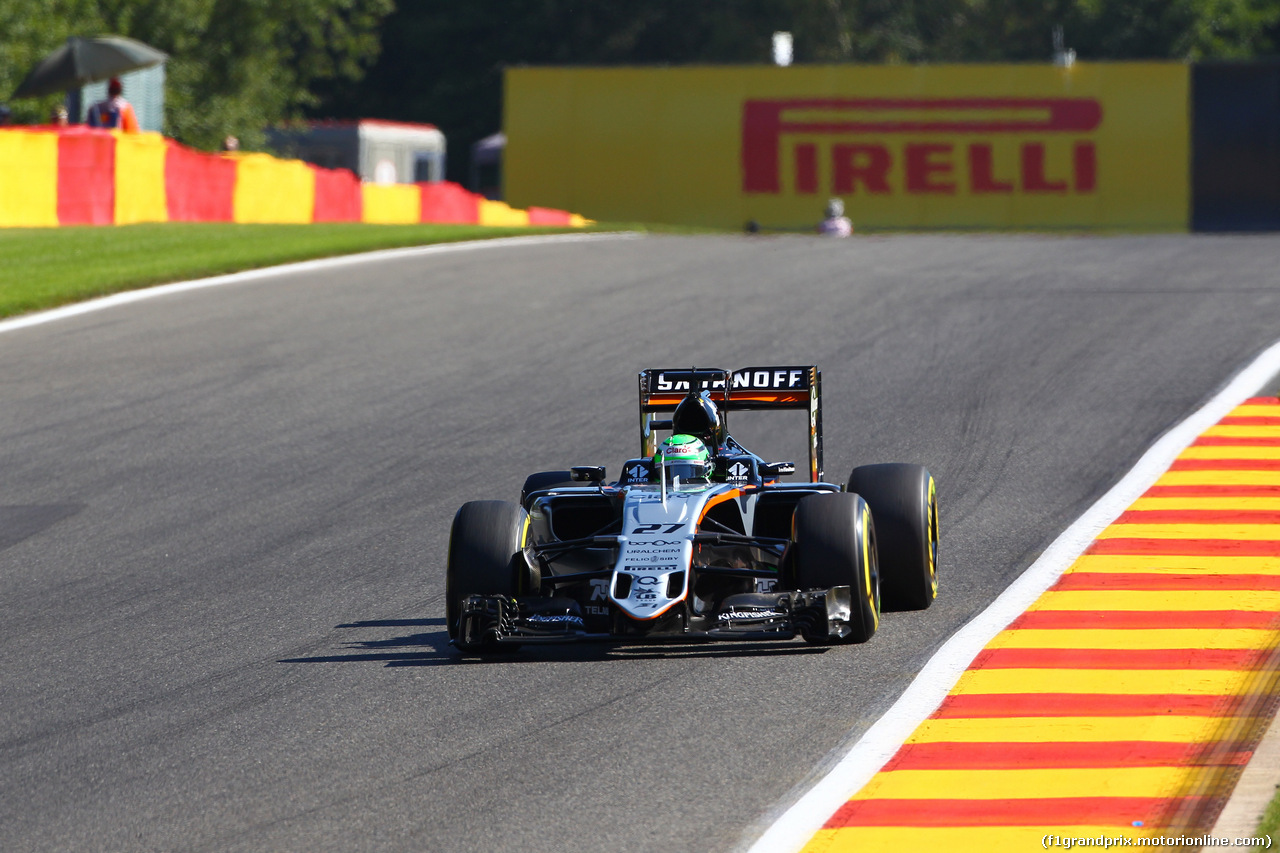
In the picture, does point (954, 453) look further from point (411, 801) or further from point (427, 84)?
point (427, 84)

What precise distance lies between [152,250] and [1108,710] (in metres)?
16.5

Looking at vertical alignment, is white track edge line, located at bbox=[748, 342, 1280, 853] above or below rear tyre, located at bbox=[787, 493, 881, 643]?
below

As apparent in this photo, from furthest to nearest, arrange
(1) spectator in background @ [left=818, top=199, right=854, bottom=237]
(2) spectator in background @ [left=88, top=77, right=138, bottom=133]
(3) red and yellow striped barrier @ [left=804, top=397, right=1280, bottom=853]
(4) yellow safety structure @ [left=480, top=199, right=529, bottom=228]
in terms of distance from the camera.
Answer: (4) yellow safety structure @ [left=480, top=199, right=529, bottom=228] → (1) spectator in background @ [left=818, top=199, right=854, bottom=237] → (2) spectator in background @ [left=88, top=77, right=138, bottom=133] → (3) red and yellow striped barrier @ [left=804, top=397, right=1280, bottom=853]

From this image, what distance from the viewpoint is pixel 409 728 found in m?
6.46

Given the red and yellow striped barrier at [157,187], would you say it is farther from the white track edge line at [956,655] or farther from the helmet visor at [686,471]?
the helmet visor at [686,471]

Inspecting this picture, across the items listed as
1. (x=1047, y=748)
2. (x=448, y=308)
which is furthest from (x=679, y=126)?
(x=1047, y=748)

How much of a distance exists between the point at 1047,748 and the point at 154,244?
17.3 m

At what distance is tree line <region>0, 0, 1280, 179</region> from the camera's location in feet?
172

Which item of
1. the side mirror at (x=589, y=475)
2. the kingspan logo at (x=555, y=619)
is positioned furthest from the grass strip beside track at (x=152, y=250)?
the kingspan logo at (x=555, y=619)

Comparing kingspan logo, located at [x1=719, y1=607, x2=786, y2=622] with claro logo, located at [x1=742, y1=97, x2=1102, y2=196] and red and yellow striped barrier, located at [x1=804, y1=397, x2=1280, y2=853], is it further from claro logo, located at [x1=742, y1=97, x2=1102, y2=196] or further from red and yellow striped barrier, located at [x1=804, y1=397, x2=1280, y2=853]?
claro logo, located at [x1=742, y1=97, x2=1102, y2=196]

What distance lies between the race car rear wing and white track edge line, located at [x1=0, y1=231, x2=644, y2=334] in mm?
9512

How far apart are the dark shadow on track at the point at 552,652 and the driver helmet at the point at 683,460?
2.60 ft

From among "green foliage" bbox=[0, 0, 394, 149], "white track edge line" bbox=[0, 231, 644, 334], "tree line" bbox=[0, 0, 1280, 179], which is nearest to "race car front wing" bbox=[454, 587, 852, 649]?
"white track edge line" bbox=[0, 231, 644, 334]

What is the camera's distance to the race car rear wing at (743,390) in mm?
8812
